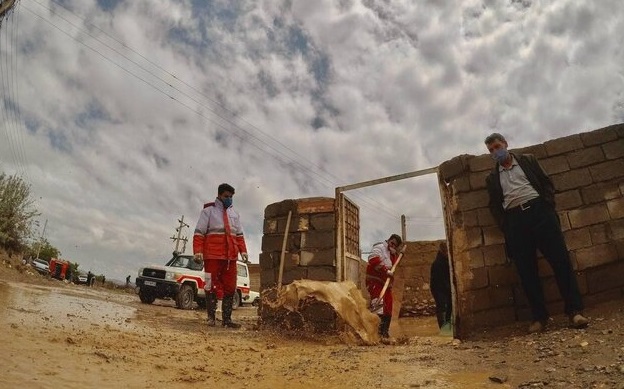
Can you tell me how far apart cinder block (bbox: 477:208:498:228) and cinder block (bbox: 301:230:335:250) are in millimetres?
1897

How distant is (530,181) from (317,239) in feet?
9.01

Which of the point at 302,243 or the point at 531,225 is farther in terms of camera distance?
the point at 302,243

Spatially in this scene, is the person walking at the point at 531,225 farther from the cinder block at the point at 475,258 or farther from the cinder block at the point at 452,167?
the cinder block at the point at 452,167

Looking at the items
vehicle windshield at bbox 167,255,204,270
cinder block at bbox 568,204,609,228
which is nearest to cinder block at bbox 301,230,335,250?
cinder block at bbox 568,204,609,228

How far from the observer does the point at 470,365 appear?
2574 millimetres

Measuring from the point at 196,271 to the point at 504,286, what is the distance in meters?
8.71

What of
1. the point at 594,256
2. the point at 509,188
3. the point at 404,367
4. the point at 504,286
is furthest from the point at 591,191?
the point at 404,367

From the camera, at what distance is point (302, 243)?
556cm

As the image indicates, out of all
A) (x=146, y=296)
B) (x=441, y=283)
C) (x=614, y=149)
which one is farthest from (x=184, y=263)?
(x=614, y=149)

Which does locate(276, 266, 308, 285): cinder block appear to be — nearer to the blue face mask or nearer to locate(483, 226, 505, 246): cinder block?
locate(483, 226, 505, 246): cinder block

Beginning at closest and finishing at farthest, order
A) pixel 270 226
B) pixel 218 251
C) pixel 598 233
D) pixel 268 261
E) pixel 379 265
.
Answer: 1. pixel 598 233
2. pixel 218 251
3. pixel 379 265
4. pixel 268 261
5. pixel 270 226

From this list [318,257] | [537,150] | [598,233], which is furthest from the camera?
[318,257]

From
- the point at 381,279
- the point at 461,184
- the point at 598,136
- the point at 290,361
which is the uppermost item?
the point at 598,136

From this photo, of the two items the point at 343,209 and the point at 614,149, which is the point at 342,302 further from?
the point at 614,149
